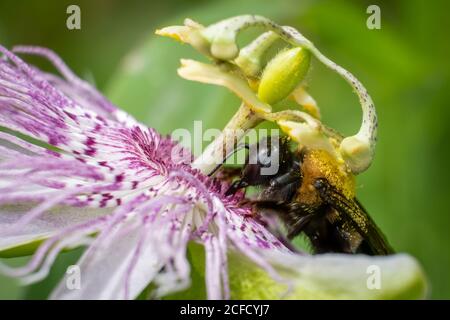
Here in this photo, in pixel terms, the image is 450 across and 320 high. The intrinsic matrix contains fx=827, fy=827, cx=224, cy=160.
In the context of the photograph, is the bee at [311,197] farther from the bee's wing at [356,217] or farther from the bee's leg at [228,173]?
the bee's leg at [228,173]

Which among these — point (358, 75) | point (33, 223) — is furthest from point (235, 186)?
point (358, 75)

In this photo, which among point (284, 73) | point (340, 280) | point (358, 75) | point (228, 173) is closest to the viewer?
point (340, 280)

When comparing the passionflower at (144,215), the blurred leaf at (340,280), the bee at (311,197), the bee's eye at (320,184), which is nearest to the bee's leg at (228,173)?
the passionflower at (144,215)

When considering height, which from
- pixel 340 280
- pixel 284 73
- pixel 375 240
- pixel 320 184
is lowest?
pixel 340 280

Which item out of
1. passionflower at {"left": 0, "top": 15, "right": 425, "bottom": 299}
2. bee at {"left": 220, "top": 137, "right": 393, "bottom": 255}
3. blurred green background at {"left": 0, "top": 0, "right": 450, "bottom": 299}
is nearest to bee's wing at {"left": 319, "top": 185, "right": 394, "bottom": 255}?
bee at {"left": 220, "top": 137, "right": 393, "bottom": 255}

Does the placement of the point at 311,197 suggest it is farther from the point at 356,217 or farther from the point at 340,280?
the point at 340,280

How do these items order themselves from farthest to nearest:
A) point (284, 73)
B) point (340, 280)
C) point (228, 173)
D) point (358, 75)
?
point (358, 75), point (228, 173), point (284, 73), point (340, 280)
